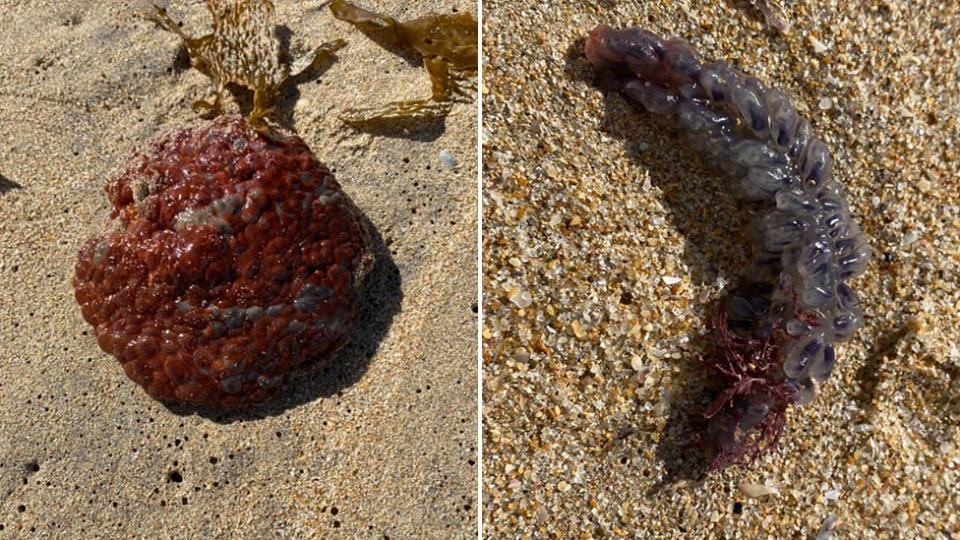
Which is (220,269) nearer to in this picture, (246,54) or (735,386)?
(246,54)

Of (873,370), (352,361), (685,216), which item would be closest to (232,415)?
(352,361)

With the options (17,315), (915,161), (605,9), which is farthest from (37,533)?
(915,161)

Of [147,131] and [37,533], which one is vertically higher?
[147,131]

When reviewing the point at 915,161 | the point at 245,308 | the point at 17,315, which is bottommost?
the point at 17,315

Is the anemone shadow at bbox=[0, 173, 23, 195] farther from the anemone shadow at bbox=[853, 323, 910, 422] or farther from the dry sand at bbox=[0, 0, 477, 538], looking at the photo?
the anemone shadow at bbox=[853, 323, 910, 422]

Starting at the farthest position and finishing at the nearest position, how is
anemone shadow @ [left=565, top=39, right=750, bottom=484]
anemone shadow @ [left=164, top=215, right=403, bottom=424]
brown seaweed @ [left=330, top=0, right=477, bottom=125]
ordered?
1. brown seaweed @ [left=330, top=0, right=477, bottom=125]
2. anemone shadow @ [left=164, top=215, right=403, bottom=424]
3. anemone shadow @ [left=565, top=39, right=750, bottom=484]

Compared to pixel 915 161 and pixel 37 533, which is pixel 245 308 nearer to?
pixel 37 533

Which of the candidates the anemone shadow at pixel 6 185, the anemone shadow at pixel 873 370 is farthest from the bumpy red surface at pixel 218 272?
the anemone shadow at pixel 873 370

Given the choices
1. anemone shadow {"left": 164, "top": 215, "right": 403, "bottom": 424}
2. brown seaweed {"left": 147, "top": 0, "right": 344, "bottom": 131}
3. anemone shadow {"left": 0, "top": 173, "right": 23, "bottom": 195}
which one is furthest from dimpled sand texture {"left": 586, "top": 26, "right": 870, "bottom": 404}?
anemone shadow {"left": 0, "top": 173, "right": 23, "bottom": 195}
